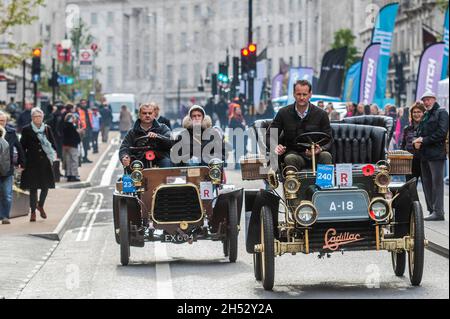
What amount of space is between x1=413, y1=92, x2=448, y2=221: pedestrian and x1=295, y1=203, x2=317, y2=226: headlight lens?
7.82 m

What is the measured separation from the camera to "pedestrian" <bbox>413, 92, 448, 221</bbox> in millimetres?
19422

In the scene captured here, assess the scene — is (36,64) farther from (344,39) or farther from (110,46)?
(110,46)

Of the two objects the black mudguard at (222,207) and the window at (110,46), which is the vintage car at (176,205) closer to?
the black mudguard at (222,207)

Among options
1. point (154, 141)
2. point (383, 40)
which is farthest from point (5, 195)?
point (383, 40)

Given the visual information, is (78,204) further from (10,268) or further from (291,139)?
(291,139)

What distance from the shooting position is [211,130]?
15336 mm

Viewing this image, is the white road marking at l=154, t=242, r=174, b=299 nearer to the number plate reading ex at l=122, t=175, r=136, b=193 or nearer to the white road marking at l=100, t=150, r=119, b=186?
the number plate reading ex at l=122, t=175, r=136, b=193

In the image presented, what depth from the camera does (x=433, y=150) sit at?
1991 cm

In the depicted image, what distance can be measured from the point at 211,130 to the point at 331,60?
3509 centimetres

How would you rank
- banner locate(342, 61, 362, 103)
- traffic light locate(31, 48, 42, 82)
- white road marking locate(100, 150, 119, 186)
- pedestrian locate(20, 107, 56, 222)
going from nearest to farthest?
pedestrian locate(20, 107, 56, 222), white road marking locate(100, 150, 119, 186), banner locate(342, 61, 362, 103), traffic light locate(31, 48, 42, 82)

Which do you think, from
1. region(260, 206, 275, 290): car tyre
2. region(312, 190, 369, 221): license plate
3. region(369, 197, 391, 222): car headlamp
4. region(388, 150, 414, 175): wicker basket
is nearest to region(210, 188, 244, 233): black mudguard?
region(388, 150, 414, 175): wicker basket

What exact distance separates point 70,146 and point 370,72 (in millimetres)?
→ 10737

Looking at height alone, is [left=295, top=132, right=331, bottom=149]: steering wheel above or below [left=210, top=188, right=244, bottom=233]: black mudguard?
above
